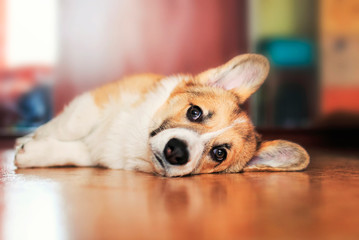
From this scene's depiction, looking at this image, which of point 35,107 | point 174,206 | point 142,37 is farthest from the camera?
point 142,37

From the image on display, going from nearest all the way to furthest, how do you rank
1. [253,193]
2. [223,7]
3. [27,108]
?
[253,193] < [27,108] < [223,7]

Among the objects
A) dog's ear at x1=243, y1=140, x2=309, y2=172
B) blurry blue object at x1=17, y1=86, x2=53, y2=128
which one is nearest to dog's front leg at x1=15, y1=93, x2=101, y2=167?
dog's ear at x1=243, y1=140, x2=309, y2=172

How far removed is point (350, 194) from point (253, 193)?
1.22ft

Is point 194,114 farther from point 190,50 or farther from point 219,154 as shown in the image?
point 190,50

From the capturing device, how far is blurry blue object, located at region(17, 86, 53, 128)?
15.4ft

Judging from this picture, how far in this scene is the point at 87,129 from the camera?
90.6 inches

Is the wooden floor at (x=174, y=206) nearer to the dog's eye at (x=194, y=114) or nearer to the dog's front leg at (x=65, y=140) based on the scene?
the dog's front leg at (x=65, y=140)

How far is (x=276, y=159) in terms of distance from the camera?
2320mm

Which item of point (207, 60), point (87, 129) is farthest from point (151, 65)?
point (87, 129)

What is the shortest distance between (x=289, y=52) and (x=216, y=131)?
3.35 metres

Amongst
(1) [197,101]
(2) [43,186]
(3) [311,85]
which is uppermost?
(1) [197,101]

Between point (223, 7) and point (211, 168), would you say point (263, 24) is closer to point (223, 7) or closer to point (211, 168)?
point (223, 7)

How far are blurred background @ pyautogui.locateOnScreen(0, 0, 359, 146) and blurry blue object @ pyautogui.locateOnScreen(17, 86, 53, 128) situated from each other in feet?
0.04

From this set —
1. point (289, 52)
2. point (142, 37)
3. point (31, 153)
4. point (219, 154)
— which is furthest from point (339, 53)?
point (31, 153)
